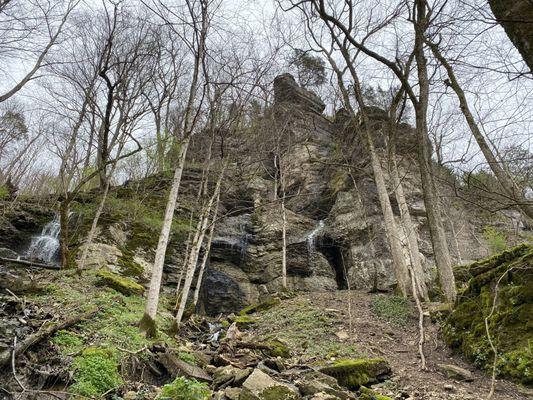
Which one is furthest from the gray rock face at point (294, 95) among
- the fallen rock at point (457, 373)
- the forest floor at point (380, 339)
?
the fallen rock at point (457, 373)

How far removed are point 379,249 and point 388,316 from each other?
24.0ft

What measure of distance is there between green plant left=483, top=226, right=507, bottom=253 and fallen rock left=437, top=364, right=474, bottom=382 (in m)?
15.7

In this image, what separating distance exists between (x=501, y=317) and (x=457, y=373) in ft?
4.08

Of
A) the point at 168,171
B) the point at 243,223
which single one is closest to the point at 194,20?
the point at 168,171

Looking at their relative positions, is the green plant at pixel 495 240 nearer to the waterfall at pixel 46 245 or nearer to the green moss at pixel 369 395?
the green moss at pixel 369 395

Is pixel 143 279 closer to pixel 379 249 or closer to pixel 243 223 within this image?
pixel 243 223

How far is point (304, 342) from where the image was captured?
7.96 m

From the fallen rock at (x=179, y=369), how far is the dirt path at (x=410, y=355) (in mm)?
2878

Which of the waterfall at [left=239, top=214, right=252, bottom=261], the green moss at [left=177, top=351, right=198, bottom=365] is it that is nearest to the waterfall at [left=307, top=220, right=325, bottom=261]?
the waterfall at [left=239, top=214, right=252, bottom=261]

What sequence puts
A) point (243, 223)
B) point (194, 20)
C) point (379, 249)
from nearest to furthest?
1. point (194, 20)
2. point (379, 249)
3. point (243, 223)

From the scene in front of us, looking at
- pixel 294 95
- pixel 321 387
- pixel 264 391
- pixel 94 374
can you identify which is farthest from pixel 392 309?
pixel 294 95

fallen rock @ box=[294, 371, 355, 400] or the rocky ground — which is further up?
the rocky ground

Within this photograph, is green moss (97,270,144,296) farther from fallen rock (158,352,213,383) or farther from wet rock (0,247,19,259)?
fallen rock (158,352,213,383)

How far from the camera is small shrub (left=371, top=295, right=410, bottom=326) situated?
991cm
